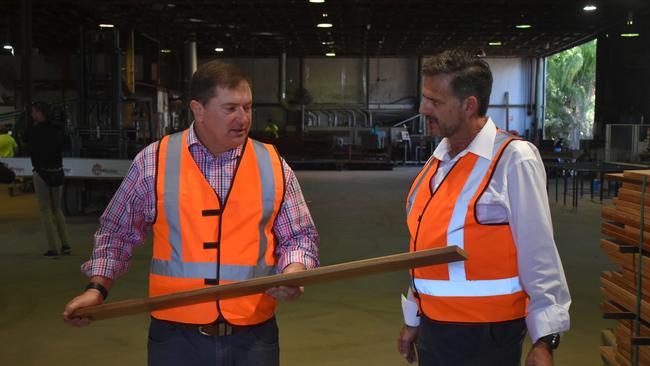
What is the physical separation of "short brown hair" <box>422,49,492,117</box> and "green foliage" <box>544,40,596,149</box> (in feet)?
144

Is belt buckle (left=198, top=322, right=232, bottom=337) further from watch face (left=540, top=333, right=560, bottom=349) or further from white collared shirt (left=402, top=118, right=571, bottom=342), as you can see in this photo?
watch face (left=540, top=333, right=560, bottom=349)

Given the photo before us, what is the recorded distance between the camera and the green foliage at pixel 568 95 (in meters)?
45.0

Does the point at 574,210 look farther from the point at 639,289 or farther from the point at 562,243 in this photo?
the point at 639,289

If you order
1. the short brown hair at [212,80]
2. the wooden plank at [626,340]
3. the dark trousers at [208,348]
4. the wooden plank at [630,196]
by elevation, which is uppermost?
the short brown hair at [212,80]

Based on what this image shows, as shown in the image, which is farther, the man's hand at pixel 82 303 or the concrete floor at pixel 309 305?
the concrete floor at pixel 309 305

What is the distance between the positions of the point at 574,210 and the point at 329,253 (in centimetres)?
742

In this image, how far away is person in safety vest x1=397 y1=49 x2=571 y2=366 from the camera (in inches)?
91.9

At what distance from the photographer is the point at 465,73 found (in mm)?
2510

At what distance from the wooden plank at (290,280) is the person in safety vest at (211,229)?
0.50ft

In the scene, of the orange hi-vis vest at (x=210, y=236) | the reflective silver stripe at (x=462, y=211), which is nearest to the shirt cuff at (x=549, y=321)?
the reflective silver stripe at (x=462, y=211)

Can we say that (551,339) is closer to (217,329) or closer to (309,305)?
(217,329)

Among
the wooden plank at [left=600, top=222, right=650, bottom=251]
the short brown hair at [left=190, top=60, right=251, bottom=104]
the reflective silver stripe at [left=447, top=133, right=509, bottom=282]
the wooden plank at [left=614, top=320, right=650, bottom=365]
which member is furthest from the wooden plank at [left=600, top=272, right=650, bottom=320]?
the short brown hair at [left=190, top=60, right=251, bottom=104]

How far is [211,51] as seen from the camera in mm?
36531

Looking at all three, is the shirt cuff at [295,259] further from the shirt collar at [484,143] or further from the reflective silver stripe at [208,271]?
the shirt collar at [484,143]
